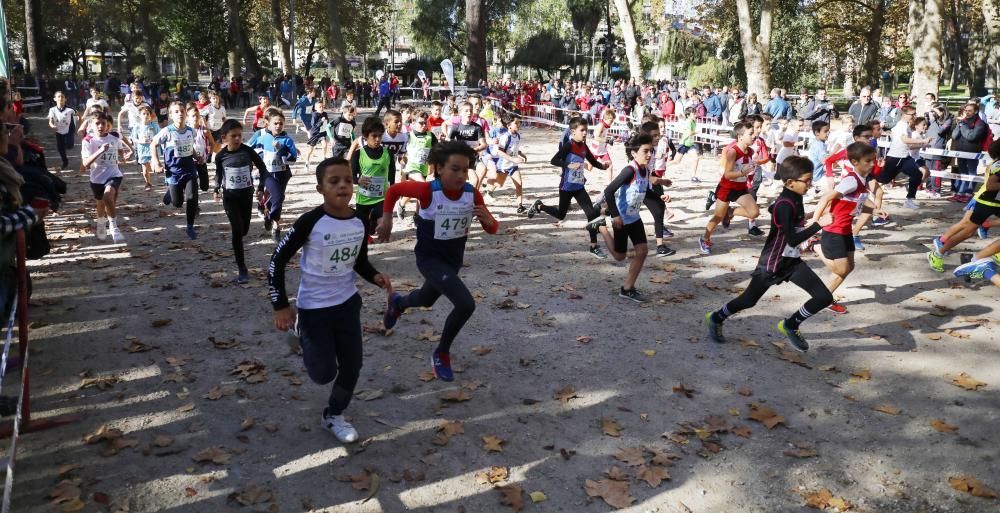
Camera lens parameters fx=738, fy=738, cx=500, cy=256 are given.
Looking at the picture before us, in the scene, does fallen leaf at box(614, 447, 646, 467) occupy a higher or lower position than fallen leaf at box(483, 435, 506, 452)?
lower

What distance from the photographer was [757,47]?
27.3 meters

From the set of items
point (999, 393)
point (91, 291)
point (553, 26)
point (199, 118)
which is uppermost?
point (553, 26)

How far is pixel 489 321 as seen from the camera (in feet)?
24.3

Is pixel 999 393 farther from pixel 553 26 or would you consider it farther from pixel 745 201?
pixel 553 26

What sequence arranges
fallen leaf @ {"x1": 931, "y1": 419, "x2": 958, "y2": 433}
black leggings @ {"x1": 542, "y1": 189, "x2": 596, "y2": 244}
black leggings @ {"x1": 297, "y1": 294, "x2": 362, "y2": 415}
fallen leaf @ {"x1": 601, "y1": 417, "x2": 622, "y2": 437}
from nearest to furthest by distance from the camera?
1. black leggings @ {"x1": 297, "y1": 294, "x2": 362, "y2": 415}
2. fallen leaf @ {"x1": 601, "y1": 417, "x2": 622, "y2": 437}
3. fallen leaf @ {"x1": 931, "y1": 419, "x2": 958, "y2": 433}
4. black leggings @ {"x1": 542, "y1": 189, "x2": 596, "y2": 244}

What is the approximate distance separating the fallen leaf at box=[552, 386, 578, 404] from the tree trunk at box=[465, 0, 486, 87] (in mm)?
33973

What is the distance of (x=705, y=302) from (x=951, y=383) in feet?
8.50

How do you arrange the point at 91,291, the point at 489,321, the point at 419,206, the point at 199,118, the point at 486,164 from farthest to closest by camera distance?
the point at 486,164 → the point at 199,118 → the point at 91,291 → the point at 489,321 → the point at 419,206

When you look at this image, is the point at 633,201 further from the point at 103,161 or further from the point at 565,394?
the point at 103,161

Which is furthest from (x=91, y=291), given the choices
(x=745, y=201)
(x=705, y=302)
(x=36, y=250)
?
(x=745, y=201)

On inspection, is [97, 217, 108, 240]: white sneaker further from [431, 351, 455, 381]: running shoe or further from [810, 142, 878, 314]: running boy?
[810, 142, 878, 314]: running boy

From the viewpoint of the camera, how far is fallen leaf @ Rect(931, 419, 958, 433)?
5.22 metres

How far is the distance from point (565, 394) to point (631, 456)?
1.02 m

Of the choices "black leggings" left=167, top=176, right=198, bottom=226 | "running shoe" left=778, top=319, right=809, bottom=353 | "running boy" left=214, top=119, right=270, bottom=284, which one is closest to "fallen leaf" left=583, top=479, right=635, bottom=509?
"running shoe" left=778, top=319, right=809, bottom=353
